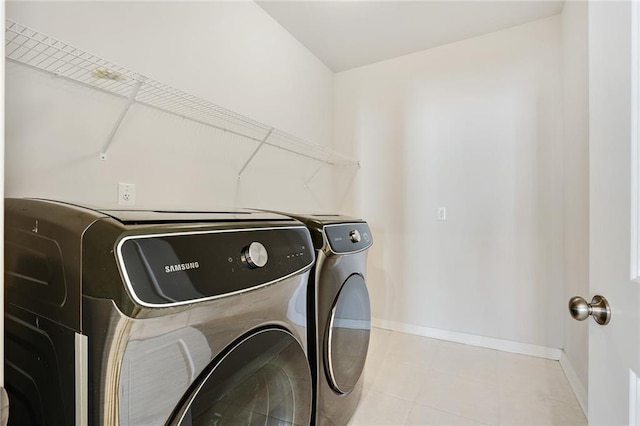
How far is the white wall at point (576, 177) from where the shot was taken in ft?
5.59

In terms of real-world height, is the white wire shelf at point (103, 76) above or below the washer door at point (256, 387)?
above

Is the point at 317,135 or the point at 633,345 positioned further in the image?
the point at 317,135

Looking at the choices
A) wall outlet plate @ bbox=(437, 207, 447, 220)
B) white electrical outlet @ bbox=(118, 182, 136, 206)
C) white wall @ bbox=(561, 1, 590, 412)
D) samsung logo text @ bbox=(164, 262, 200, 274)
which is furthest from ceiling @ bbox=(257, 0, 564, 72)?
samsung logo text @ bbox=(164, 262, 200, 274)

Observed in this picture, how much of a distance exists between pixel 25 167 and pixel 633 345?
1.64m

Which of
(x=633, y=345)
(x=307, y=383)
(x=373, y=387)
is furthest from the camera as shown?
(x=373, y=387)

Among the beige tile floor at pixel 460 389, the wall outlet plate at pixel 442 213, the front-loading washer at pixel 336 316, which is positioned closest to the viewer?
the front-loading washer at pixel 336 316

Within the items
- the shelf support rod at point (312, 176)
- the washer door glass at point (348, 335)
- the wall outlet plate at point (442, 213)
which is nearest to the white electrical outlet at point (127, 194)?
Result: the washer door glass at point (348, 335)

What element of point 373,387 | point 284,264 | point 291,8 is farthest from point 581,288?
point 291,8

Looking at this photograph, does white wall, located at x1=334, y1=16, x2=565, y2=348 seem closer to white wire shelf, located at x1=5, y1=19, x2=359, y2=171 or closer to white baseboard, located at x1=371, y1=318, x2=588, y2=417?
white baseboard, located at x1=371, y1=318, x2=588, y2=417

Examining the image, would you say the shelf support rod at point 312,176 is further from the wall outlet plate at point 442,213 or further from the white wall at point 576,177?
the white wall at point 576,177

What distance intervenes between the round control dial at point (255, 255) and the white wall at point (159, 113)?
1.42ft

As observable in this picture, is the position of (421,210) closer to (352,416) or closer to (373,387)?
(373,387)

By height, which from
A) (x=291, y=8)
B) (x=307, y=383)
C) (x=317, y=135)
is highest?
(x=291, y=8)

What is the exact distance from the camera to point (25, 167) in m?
1.04
